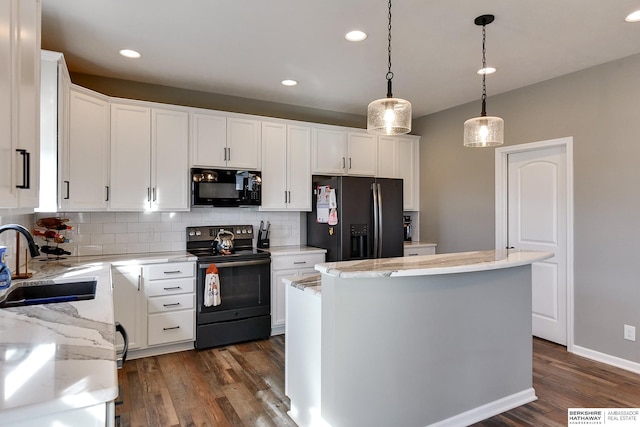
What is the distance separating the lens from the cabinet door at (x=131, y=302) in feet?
10.4

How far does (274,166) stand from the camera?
13.6 ft

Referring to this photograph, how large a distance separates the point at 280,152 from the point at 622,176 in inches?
125

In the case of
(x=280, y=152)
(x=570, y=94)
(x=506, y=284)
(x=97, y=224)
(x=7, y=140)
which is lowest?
(x=506, y=284)

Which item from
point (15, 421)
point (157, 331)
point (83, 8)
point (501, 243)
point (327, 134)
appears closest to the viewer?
point (15, 421)

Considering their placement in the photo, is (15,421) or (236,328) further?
(236,328)

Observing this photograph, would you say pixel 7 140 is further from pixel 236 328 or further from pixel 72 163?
pixel 236 328

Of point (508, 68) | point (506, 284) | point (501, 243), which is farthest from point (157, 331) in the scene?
point (508, 68)

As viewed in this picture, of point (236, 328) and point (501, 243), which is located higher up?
point (501, 243)

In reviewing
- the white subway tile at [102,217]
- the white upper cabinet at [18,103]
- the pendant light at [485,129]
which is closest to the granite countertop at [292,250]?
the white subway tile at [102,217]

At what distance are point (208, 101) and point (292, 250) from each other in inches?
73.7

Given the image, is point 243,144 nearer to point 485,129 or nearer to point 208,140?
point 208,140

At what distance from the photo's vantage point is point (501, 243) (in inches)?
161

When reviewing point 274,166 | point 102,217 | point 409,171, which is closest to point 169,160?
point 102,217

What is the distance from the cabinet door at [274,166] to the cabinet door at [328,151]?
14.8 inches
